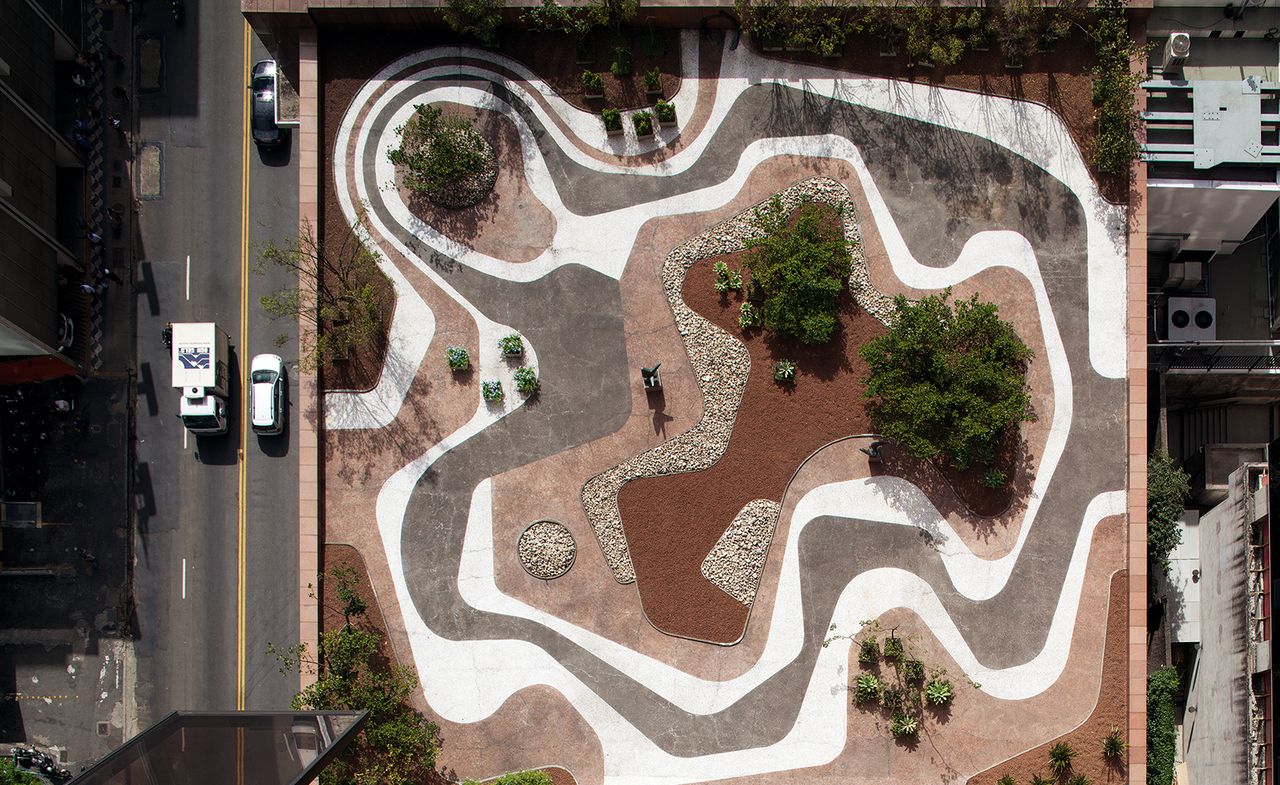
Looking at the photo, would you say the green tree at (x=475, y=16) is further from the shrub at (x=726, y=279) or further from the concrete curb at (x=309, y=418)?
the shrub at (x=726, y=279)

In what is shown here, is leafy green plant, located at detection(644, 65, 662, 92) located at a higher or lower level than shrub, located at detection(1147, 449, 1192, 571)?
higher

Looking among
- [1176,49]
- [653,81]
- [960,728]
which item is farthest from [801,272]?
[960,728]

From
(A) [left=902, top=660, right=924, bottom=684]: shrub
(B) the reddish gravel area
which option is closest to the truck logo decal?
(B) the reddish gravel area

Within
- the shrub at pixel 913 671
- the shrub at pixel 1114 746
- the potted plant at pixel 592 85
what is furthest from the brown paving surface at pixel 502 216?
the shrub at pixel 1114 746

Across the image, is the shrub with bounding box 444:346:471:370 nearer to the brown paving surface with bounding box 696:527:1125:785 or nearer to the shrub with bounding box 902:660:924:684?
the brown paving surface with bounding box 696:527:1125:785

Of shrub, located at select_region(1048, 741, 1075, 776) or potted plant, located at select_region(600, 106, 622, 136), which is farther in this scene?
potted plant, located at select_region(600, 106, 622, 136)

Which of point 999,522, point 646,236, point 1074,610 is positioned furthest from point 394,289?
point 1074,610

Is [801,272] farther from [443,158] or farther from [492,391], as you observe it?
[443,158]

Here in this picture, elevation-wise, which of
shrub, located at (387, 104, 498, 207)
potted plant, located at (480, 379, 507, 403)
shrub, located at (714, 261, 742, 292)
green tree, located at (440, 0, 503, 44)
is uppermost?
green tree, located at (440, 0, 503, 44)
